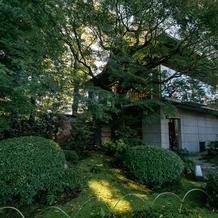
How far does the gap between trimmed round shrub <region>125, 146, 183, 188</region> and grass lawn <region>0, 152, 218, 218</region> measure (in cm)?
22

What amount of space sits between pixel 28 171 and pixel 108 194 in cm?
171

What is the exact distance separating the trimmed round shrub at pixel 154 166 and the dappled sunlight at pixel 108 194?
767 mm

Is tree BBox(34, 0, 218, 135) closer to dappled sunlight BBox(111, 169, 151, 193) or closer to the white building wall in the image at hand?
dappled sunlight BBox(111, 169, 151, 193)

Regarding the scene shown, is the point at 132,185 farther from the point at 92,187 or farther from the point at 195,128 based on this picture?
the point at 195,128

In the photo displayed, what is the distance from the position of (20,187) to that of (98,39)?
4.97m

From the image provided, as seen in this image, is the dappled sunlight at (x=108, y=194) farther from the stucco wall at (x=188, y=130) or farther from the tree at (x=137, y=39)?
the stucco wall at (x=188, y=130)

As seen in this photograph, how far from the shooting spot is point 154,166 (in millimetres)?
4176

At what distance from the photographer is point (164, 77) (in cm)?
760

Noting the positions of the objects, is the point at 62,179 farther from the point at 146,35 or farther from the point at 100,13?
the point at 146,35

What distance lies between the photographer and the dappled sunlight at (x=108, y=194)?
3.21 metres

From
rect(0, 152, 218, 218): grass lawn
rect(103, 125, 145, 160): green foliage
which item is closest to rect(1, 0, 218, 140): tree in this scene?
rect(103, 125, 145, 160): green foliage

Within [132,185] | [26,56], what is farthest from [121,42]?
[132,185]

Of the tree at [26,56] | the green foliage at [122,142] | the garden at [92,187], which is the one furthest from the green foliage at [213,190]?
the tree at [26,56]

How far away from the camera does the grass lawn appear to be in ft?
9.66
